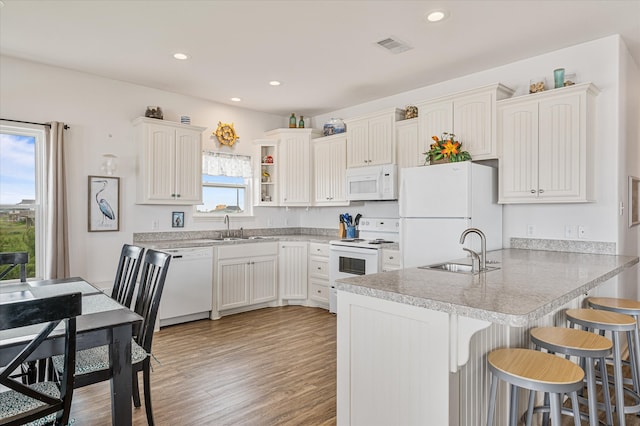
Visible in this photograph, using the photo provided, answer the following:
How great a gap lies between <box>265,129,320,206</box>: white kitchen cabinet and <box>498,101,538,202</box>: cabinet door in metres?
2.61

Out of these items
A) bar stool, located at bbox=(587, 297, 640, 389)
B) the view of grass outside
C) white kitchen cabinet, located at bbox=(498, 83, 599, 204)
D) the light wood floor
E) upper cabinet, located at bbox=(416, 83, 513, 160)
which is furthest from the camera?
the view of grass outside

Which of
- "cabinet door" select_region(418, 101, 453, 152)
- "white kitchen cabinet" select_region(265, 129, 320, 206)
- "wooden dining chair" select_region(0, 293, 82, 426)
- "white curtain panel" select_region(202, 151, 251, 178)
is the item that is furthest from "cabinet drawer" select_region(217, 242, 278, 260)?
"wooden dining chair" select_region(0, 293, 82, 426)

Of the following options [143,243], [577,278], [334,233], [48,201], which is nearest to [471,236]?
[577,278]

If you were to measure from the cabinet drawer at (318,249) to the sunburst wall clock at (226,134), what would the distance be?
5.86ft

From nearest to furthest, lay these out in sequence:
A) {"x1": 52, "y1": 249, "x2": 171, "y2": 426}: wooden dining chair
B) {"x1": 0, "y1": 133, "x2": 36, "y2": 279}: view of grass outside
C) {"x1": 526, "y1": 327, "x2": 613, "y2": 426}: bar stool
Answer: {"x1": 526, "y1": 327, "x2": 613, "y2": 426}: bar stool, {"x1": 52, "y1": 249, "x2": 171, "y2": 426}: wooden dining chair, {"x1": 0, "y1": 133, "x2": 36, "y2": 279}: view of grass outside

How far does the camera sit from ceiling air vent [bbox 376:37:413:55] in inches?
125

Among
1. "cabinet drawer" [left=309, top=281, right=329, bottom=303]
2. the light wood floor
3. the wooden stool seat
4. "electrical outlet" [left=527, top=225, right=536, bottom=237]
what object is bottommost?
the light wood floor

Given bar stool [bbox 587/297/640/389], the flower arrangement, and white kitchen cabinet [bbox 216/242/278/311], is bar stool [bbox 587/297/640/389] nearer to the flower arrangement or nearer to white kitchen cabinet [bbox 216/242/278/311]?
the flower arrangement

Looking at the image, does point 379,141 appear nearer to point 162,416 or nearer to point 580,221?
point 580,221

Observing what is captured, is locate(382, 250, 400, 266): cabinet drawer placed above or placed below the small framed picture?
below

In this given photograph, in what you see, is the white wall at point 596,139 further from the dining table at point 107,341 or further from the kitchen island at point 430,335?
the dining table at point 107,341

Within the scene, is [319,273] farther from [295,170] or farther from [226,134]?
[226,134]

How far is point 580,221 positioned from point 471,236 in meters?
0.96

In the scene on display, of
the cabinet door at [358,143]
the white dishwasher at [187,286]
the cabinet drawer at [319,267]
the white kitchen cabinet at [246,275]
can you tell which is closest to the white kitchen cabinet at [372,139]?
the cabinet door at [358,143]
